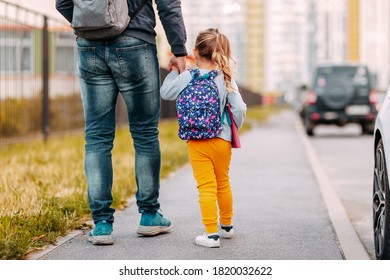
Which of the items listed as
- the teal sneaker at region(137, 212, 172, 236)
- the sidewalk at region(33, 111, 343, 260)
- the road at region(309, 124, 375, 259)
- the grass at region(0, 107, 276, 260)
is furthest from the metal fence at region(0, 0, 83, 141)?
the teal sneaker at region(137, 212, 172, 236)

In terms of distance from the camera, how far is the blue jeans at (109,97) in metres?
5.06

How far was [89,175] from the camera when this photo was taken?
5.21 metres

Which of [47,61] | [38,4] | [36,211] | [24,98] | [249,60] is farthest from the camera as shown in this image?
[249,60]

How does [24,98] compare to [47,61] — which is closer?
[24,98]

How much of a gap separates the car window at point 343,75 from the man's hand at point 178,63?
1531cm

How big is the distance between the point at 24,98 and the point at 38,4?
39.3 ft

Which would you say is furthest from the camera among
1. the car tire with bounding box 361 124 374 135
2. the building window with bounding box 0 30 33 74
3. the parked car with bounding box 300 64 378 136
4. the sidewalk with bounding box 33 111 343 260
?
the car tire with bounding box 361 124 374 135

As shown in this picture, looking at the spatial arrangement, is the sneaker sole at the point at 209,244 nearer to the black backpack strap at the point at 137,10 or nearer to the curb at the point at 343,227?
the curb at the point at 343,227

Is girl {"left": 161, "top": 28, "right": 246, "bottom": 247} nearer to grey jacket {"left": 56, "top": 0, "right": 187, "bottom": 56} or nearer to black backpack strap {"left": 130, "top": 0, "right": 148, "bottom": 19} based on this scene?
grey jacket {"left": 56, "top": 0, "right": 187, "bottom": 56}

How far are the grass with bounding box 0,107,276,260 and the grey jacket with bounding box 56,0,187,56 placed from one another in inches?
49.5

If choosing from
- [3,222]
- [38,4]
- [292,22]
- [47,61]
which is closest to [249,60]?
[292,22]

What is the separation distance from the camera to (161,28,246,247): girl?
198 inches

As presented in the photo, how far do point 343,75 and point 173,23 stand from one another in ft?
51.2
